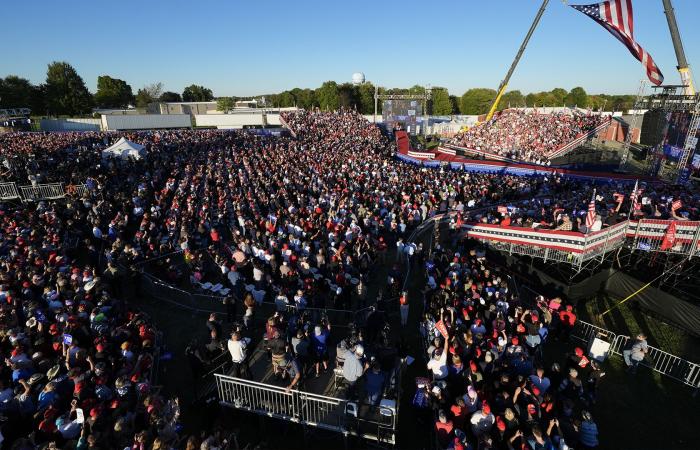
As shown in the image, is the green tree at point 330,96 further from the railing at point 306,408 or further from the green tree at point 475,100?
the railing at point 306,408

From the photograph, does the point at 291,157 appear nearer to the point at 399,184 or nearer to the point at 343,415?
the point at 399,184

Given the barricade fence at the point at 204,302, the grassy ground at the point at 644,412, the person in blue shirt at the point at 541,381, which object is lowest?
the grassy ground at the point at 644,412

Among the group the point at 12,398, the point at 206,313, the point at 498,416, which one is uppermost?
the point at 12,398

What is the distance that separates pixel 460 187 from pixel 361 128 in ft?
91.5

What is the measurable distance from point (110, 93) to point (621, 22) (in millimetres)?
106281

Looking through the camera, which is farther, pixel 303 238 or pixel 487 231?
pixel 487 231

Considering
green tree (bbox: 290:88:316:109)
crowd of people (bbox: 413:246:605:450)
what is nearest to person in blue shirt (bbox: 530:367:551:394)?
crowd of people (bbox: 413:246:605:450)

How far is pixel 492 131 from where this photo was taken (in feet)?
155

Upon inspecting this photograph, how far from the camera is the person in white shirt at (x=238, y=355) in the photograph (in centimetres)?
701

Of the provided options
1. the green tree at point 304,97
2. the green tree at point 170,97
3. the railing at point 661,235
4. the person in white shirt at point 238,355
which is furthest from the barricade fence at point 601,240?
the green tree at point 170,97

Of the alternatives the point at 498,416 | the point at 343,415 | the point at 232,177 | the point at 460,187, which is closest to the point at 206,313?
the point at 343,415

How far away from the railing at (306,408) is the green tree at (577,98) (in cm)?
10366

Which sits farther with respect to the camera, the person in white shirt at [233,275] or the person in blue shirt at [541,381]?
the person in white shirt at [233,275]

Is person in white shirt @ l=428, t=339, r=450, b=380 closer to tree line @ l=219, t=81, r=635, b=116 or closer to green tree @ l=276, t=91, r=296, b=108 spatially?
tree line @ l=219, t=81, r=635, b=116
